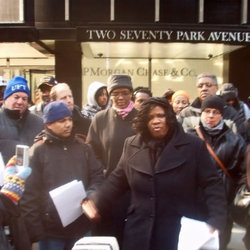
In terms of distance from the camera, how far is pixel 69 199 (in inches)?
149

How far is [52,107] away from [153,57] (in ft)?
31.5

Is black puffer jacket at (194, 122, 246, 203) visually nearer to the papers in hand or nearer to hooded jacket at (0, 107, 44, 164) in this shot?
the papers in hand

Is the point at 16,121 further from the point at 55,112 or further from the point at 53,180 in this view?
the point at 53,180

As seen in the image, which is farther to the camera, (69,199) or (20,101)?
(20,101)

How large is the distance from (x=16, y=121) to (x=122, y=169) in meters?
1.41

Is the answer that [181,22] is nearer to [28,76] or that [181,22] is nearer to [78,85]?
[78,85]

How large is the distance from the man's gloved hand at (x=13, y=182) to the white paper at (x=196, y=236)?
1185 millimetres

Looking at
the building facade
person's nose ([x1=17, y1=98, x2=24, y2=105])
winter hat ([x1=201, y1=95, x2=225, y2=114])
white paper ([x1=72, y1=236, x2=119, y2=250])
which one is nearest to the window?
the building facade

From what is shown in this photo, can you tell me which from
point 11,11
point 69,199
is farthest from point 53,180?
point 11,11

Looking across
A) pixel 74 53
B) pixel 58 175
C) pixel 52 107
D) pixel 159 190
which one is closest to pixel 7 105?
pixel 52 107

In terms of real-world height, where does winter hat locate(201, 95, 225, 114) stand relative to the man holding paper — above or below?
above

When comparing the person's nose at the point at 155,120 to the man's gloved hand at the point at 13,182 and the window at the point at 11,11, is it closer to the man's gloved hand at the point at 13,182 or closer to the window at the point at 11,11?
the man's gloved hand at the point at 13,182

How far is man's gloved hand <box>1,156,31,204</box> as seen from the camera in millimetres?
2979

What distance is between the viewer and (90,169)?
414cm
